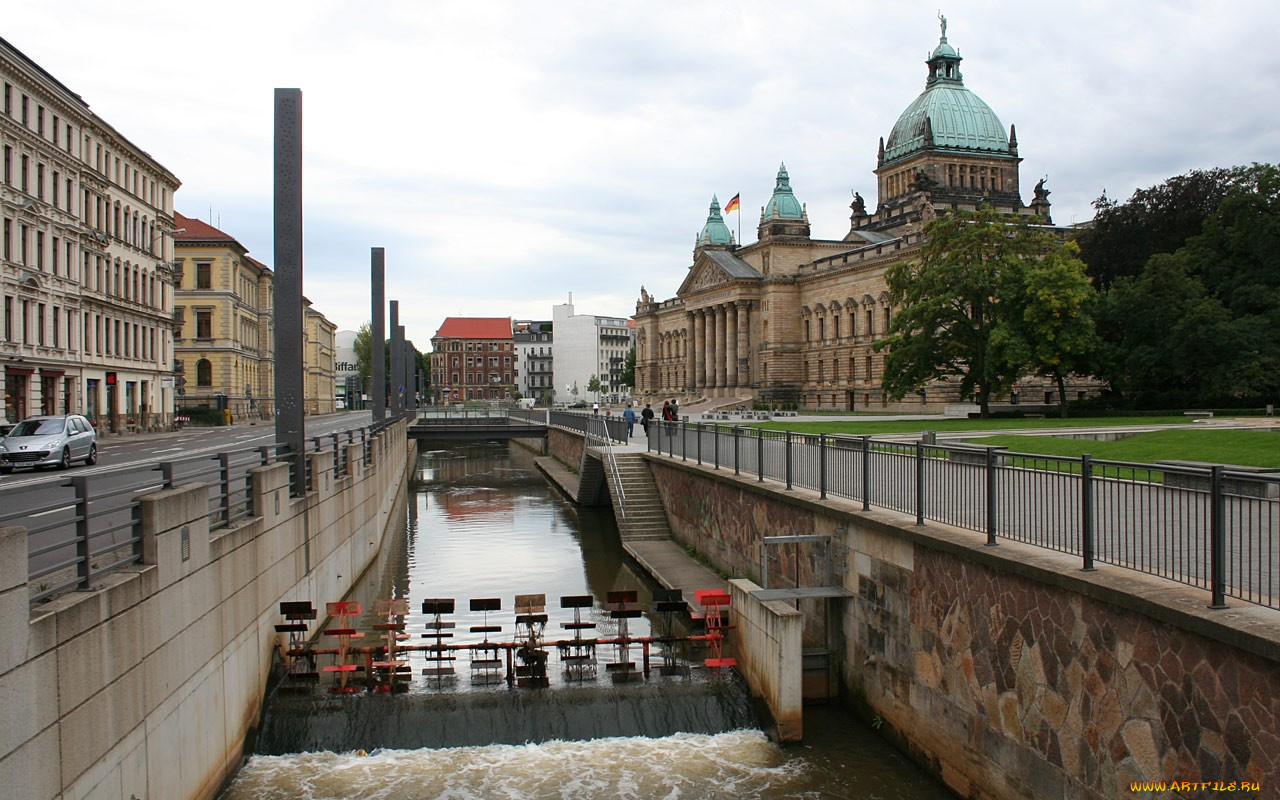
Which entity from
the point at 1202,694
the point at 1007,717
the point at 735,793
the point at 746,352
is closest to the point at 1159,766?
the point at 1202,694

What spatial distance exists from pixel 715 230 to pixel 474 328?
64.0 meters

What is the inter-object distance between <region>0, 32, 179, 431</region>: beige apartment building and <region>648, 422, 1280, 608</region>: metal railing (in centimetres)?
3716

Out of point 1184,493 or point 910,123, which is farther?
point 910,123

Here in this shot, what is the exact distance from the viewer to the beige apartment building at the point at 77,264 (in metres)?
40.9

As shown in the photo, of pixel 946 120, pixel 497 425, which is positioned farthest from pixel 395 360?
pixel 946 120

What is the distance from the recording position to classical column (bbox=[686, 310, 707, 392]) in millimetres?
120000

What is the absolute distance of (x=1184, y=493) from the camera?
923 cm

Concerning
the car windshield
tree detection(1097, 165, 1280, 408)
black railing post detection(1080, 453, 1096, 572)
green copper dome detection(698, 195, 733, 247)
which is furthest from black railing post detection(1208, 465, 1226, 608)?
green copper dome detection(698, 195, 733, 247)

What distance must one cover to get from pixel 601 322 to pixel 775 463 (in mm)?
179018

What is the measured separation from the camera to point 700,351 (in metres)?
122

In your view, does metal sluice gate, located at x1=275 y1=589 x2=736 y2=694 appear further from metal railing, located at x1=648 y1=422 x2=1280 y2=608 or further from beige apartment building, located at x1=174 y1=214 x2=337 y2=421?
beige apartment building, located at x1=174 y1=214 x2=337 y2=421

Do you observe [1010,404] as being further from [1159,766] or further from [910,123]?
[1159,766]

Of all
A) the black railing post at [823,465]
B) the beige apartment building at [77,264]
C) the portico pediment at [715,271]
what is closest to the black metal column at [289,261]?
the black railing post at [823,465]

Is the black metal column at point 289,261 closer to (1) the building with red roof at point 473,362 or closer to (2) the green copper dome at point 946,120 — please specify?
(2) the green copper dome at point 946,120
